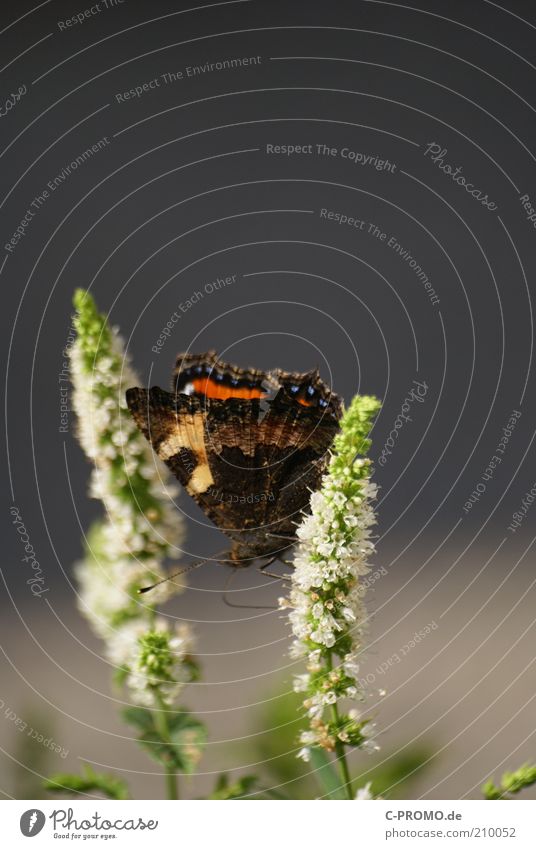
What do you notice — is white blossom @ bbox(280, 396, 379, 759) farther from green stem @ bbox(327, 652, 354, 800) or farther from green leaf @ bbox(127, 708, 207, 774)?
green leaf @ bbox(127, 708, 207, 774)

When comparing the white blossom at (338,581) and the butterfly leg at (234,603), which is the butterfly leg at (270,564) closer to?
the butterfly leg at (234,603)

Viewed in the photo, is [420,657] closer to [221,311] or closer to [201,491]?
[201,491]

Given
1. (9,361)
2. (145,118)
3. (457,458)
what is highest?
(145,118)

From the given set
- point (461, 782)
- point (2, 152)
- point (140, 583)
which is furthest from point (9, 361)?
point (461, 782)

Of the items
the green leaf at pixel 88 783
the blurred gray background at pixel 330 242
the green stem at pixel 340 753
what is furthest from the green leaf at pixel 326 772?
the blurred gray background at pixel 330 242

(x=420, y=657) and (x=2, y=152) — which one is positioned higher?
(x=2, y=152)
